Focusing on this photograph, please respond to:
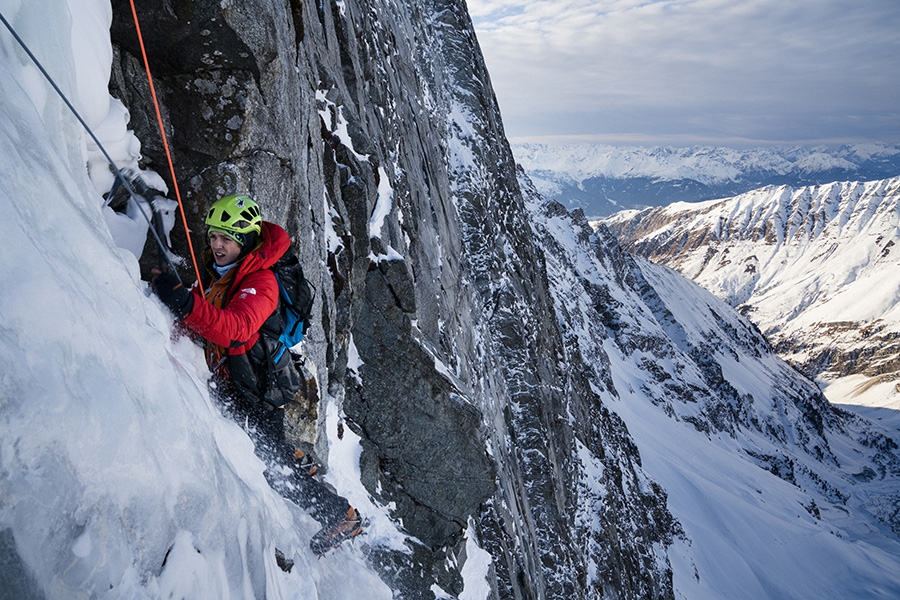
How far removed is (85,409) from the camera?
2539 mm

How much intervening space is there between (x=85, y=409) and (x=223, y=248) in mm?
2522

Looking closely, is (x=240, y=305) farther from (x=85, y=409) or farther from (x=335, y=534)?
(x=335, y=534)

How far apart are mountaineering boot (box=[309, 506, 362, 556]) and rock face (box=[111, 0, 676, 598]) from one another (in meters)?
1.72

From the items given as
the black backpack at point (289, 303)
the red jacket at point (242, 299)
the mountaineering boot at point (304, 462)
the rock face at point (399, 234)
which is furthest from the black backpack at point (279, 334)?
the rock face at point (399, 234)

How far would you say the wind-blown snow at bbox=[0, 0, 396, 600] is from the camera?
2.19 meters

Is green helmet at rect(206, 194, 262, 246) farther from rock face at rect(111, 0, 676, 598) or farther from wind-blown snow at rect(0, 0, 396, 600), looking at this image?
rock face at rect(111, 0, 676, 598)

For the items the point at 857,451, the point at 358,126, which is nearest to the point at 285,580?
the point at 358,126

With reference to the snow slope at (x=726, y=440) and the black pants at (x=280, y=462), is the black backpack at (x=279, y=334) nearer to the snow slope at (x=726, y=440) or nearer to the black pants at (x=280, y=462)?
the black pants at (x=280, y=462)

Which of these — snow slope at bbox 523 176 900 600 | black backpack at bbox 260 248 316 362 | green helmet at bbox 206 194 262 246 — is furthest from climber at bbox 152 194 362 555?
snow slope at bbox 523 176 900 600

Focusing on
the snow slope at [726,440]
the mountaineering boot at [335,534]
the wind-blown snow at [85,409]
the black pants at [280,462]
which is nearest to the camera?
the wind-blown snow at [85,409]

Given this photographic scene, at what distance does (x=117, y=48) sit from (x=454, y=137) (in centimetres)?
2038

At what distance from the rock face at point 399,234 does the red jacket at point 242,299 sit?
5.26ft

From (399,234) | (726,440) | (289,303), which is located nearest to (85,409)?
(289,303)

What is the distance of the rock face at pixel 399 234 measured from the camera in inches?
237
